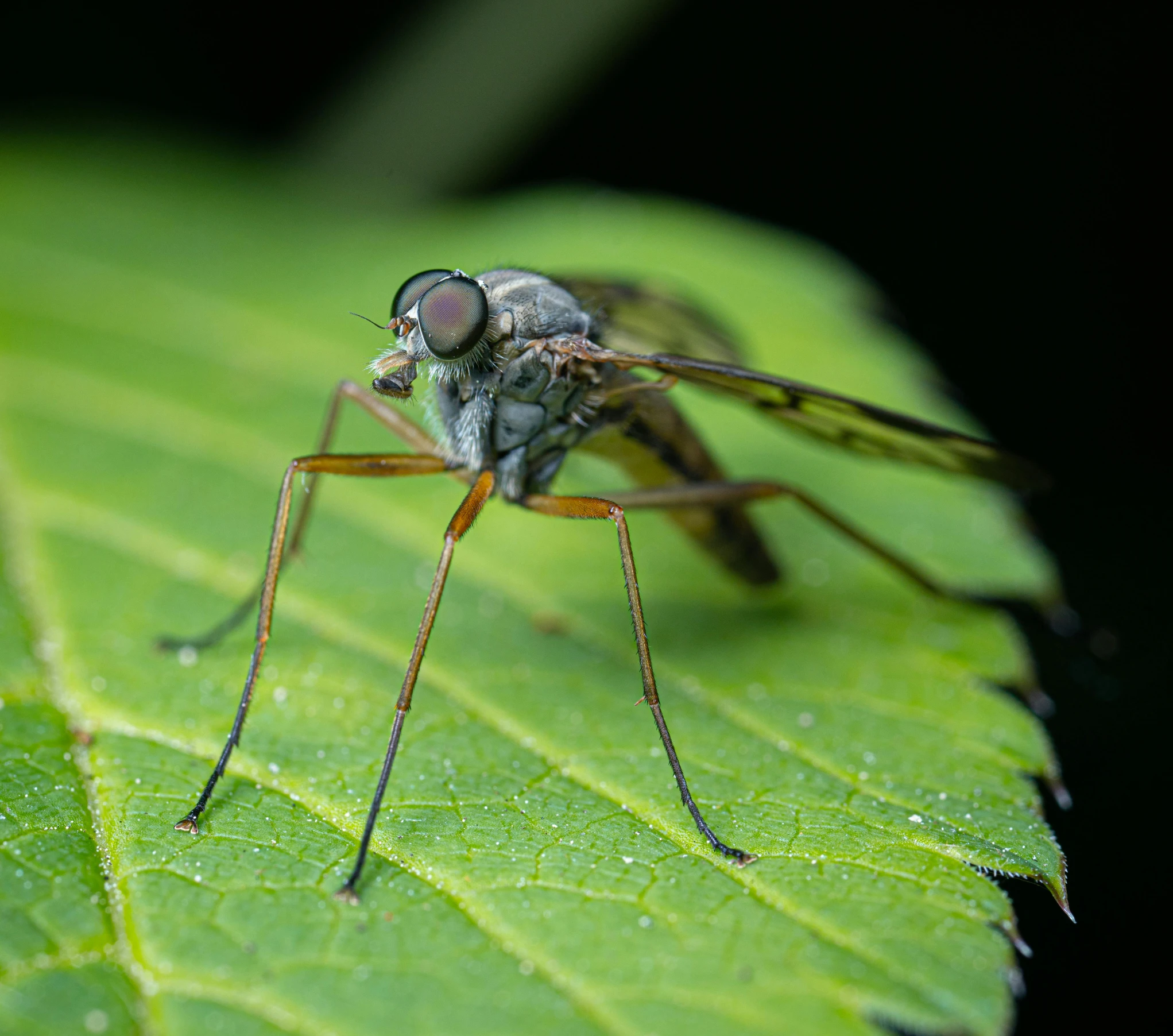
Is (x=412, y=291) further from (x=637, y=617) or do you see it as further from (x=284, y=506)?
(x=637, y=617)

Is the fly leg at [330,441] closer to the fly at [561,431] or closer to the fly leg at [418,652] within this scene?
the fly at [561,431]

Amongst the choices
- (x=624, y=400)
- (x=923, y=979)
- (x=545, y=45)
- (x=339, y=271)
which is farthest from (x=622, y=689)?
(x=545, y=45)

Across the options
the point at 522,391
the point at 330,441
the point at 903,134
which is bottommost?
the point at 330,441

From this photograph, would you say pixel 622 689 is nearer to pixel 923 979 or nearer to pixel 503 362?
pixel 503 362

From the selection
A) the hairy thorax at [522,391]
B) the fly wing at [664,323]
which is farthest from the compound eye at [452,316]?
the fly wing at [664,323]

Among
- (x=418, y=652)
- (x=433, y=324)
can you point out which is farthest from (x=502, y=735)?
(x=433, y=324)

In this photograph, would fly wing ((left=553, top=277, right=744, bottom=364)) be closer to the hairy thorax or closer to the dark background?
the hairy thorax
